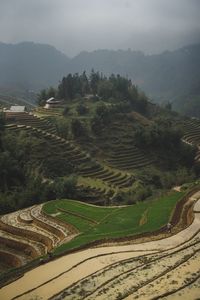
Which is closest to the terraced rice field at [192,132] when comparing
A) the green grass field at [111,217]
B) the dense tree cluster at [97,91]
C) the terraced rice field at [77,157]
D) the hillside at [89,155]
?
the hillside at [89,155]

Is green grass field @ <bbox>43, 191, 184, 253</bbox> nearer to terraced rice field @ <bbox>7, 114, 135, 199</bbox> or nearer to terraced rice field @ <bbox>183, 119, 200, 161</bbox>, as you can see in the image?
terraced rice field @ <bbox>7, 114, 135, 199</bbox>

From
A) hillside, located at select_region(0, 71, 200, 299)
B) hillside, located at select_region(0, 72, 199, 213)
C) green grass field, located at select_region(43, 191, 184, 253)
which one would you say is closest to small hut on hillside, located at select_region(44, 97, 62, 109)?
hillside, located at select_region(0, 71, 200, 299)

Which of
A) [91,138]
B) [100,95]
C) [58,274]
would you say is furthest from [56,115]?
[58,274]

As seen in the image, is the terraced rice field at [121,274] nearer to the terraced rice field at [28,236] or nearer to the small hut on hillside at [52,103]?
the terraced rice field at [28,236]

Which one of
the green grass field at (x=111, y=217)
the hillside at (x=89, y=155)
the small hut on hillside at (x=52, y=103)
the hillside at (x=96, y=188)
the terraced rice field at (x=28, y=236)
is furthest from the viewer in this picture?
the small hut on hillside at (x=52, y=103)

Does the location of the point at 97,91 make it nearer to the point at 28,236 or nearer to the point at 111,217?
the point at 111,217
